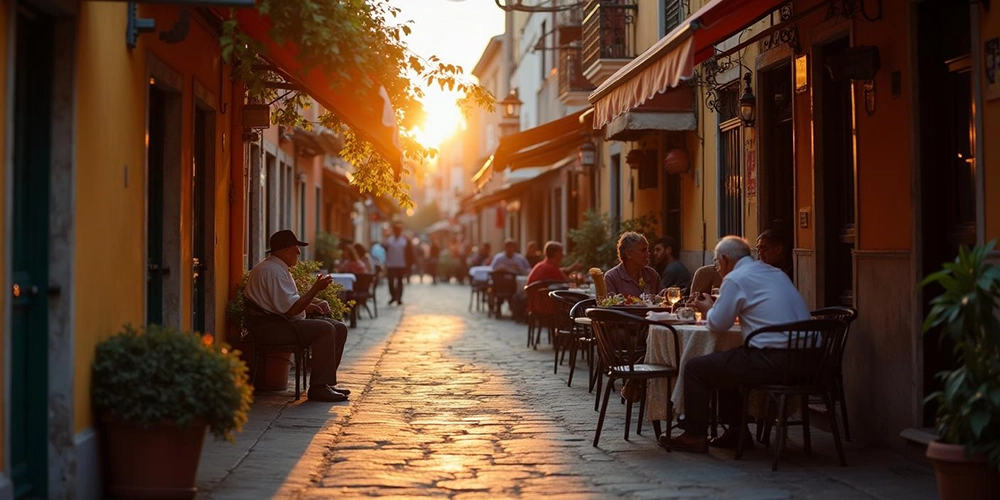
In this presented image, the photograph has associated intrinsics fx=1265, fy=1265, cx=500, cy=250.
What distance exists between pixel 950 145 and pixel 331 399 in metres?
5.48

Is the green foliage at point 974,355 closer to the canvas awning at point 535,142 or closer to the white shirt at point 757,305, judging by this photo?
the white shirt at point 757,305

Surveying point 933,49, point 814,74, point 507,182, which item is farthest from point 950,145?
point 507,182

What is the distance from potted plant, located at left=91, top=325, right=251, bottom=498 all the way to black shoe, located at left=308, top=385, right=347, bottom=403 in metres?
4.26

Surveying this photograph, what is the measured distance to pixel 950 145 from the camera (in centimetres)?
807

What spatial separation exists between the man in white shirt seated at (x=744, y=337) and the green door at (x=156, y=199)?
3745 mm

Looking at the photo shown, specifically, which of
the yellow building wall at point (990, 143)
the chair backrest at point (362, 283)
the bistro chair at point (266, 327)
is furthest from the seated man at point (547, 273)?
the yellow building wall at point (990, 143)

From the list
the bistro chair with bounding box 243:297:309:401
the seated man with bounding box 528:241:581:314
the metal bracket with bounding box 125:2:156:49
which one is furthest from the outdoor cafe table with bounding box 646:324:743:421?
the seated man with bounding box 528:241:581:314

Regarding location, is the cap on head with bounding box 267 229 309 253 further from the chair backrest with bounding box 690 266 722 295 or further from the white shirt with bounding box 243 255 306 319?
the chair backrest with bounding box 690 266 722 295

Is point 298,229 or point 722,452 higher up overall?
point 298,229

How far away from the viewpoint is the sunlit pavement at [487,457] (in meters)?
7.00

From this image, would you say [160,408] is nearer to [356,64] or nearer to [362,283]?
[356,64]

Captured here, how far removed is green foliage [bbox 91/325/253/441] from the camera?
247 inches

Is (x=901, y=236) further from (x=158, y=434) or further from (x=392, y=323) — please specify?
(x=392, y=323)

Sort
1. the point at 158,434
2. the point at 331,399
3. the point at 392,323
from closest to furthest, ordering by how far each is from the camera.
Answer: the point at 158,434, the point at 331,399, the point at 392,323
